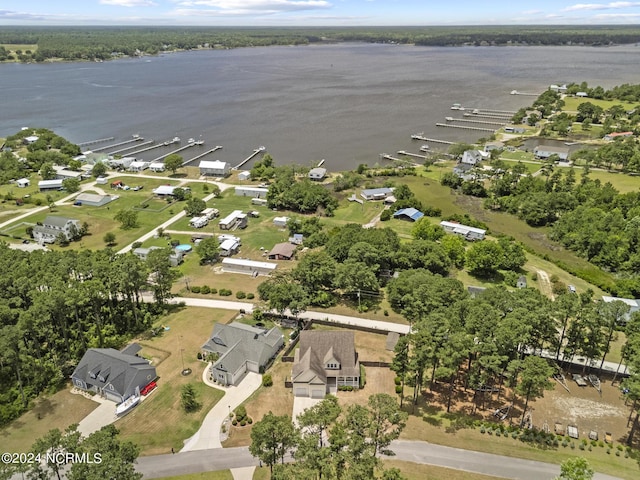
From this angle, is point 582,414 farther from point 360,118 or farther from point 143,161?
point 360,118

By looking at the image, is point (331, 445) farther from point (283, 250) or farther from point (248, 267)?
point (283, 250)

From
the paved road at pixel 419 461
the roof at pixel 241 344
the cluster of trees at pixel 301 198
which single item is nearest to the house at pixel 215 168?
the cluster of trees at pixel 301 198

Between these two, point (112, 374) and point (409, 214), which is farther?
point (409, 214)

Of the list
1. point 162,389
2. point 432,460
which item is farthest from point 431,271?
point 162,389

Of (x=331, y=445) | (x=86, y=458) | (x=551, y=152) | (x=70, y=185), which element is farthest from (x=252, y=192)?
(x=551, y=152)

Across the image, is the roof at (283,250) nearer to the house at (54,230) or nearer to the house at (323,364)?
the house at (323,364)

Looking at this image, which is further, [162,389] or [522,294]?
[522,294]
